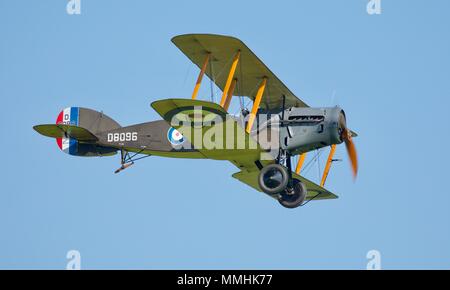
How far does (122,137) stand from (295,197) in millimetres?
3835

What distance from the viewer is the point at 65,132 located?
2158cm

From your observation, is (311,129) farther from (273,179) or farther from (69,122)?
(69,122)

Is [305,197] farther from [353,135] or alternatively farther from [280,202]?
[353,135]

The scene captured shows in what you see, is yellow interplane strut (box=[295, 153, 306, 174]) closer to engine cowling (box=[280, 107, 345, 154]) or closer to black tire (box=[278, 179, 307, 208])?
black tire (box=[278, 179, 307, 208])

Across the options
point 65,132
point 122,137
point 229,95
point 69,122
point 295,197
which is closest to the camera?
point 229,95

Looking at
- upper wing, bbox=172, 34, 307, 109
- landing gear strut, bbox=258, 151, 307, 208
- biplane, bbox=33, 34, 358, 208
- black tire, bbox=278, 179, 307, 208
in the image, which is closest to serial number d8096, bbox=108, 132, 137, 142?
biplane, bbox=33, 34, 358, 208

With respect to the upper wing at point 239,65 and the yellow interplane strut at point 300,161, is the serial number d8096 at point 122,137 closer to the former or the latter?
the upper wing at point 239,65

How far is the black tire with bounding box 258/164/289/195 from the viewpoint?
19.8m

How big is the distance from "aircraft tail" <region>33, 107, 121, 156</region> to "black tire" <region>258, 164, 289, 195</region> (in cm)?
370

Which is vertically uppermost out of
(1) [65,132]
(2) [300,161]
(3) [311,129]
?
(1) [65,132]

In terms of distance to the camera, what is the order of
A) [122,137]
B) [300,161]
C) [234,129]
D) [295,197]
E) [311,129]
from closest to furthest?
[234,129], [311,129], [295,197], [122,137], [300,161]

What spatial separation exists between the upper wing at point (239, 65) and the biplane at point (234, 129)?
19 mm

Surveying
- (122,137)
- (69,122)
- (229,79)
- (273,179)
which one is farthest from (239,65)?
(69,122)
